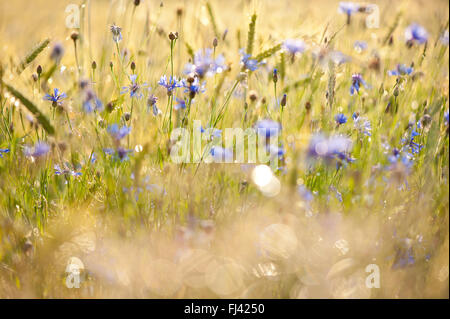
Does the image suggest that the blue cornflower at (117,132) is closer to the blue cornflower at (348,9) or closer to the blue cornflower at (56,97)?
the blue cornflower at (56,97)

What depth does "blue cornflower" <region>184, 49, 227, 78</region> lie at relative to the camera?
4.28ft

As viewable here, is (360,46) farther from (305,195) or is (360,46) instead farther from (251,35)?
(305,195)

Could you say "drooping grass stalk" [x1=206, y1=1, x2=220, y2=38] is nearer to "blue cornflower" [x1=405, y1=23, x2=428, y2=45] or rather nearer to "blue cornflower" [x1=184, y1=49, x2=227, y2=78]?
"blue cornflower" [x1=184, y1=49, x2=227, y2=78]

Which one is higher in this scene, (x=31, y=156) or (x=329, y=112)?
(x=329, y=112)

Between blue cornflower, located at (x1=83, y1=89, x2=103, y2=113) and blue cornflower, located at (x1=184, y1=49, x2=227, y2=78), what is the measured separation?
0.29m

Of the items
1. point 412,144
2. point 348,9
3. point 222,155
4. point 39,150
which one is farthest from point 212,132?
point 348,9

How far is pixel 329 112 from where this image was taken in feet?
4.06

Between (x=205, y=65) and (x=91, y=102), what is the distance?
343 millimetres

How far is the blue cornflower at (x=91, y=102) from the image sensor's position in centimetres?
113

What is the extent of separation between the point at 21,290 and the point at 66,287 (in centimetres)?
9

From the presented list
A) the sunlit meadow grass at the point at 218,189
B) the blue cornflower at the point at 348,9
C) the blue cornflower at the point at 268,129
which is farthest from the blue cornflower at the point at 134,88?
the blue cornflower at the point at 348,9

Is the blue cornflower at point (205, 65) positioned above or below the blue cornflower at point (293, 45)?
below
